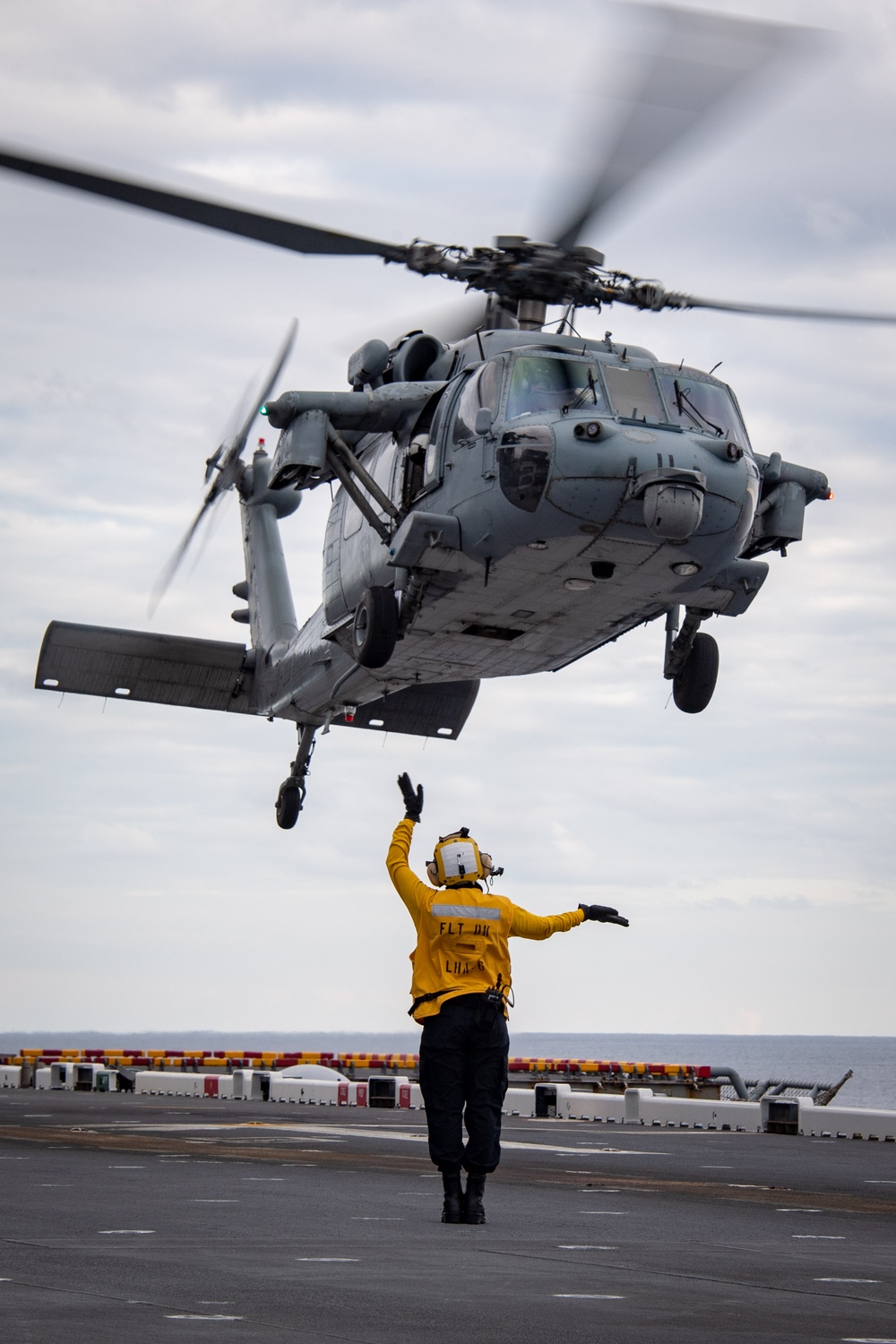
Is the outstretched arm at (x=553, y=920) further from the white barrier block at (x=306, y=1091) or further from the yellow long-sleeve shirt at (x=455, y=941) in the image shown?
the white barrier block at (x=306, y=1091)

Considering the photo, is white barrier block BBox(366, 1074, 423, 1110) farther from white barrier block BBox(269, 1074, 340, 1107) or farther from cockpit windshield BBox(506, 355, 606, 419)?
cockpit windshield BBox(506, 355, 606, 419)

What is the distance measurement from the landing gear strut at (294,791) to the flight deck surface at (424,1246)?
972cm

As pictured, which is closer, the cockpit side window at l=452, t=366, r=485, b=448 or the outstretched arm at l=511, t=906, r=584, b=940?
the outstretched arm at l=511, t=906, r=584, b=940

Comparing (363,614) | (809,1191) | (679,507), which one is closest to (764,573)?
(679,507)

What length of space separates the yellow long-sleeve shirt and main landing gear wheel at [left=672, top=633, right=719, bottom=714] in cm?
1146

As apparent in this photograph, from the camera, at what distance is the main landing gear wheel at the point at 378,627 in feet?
60.7

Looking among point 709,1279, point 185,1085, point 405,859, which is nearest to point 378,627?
Answer: point 405,859

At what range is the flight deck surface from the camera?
532cm

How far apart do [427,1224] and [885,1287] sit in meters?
2.70

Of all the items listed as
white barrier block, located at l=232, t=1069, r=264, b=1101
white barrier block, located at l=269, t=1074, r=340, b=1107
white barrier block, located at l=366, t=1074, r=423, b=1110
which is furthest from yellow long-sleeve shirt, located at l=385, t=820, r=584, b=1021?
white barrier block, located at l=232, t=1069, r=264, b=1101

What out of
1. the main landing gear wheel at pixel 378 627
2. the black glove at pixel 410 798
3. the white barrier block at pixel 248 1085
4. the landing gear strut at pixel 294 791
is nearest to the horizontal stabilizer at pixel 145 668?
the landing gear strut at pixel 294 791

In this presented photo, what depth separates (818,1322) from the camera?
5.48m

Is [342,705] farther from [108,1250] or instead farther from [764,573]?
[108,1250]

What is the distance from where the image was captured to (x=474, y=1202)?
850 centimetres
